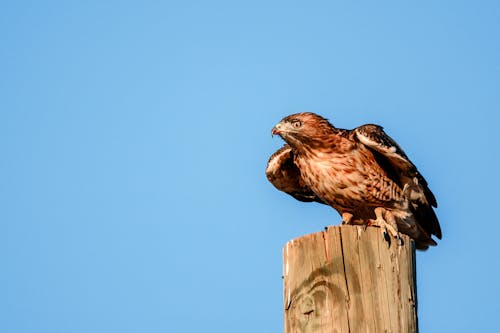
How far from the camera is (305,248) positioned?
4.52 metres

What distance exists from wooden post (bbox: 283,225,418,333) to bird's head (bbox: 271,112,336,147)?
3.56m

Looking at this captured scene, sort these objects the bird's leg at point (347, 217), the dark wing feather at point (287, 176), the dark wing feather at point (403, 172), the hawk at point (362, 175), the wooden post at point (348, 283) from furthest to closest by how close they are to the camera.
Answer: the dark wing feather at point (287, 176), the bird's leg at point (347, 217), the hawk at point (362, 175), the dark wing feather at point (403, 172), the wooden post at point (348, 283)

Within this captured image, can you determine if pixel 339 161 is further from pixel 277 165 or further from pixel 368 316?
pixel 368 316

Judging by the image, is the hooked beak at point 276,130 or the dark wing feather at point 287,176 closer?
the hooked beak at point 276,130

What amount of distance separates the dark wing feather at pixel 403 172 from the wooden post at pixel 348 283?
3082 mm

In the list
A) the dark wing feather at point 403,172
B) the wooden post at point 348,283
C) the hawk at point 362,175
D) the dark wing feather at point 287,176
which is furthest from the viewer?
the dark wing feather at point 287,176

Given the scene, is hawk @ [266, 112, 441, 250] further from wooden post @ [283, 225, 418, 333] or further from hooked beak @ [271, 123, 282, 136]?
wooden post @ [283, 225, 418, 333]

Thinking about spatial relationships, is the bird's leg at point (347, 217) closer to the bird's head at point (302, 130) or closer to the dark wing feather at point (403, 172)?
the dark wing feather at point (403, 172)

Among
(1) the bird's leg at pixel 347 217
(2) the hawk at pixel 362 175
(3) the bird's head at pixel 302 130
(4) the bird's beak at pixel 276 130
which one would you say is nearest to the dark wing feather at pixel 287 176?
(2) the hawk at pixel 362 175

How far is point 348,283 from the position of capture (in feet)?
14.2

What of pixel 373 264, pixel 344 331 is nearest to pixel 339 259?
pixel 373 264

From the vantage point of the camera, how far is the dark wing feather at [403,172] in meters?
7.64

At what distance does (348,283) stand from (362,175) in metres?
3.57

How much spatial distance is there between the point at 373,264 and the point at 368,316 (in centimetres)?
36
